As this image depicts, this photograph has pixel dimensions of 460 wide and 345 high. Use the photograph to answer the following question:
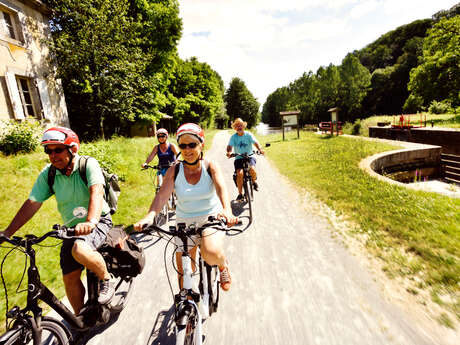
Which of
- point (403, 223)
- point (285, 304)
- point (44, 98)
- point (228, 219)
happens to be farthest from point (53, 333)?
point (44, 98)

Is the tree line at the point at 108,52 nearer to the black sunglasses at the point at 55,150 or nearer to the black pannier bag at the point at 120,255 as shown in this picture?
the black sunglasses at the point at 55,150

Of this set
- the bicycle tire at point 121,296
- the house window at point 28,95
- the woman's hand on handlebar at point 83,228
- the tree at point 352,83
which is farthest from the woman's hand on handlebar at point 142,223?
the tree at point 352,83

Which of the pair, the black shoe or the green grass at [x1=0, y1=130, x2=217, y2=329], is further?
the green grass at [x1=0, y1=130, x2=217, y2=329]

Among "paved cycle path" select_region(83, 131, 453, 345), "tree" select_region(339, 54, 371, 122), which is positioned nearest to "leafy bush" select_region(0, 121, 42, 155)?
"paved cycle path" select_region(83, 131, 453, 345)

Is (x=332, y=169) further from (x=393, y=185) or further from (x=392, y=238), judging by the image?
(x=392, y=238)

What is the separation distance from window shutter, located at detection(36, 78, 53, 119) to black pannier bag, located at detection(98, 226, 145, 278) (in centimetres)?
1263

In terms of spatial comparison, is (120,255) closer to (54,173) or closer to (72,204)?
(72,204)

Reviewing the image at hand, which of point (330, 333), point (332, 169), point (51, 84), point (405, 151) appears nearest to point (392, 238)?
point (330, 333)

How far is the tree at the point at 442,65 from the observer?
80.2ft

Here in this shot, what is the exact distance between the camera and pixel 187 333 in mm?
1929

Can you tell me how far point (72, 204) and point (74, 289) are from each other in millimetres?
954

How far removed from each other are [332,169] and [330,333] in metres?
8.00

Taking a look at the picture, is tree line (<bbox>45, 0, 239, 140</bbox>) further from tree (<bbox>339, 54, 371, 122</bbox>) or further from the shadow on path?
tree (<bbox>339, 54, 371, 122</bbox>)

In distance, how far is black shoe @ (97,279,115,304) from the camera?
2584 mm
